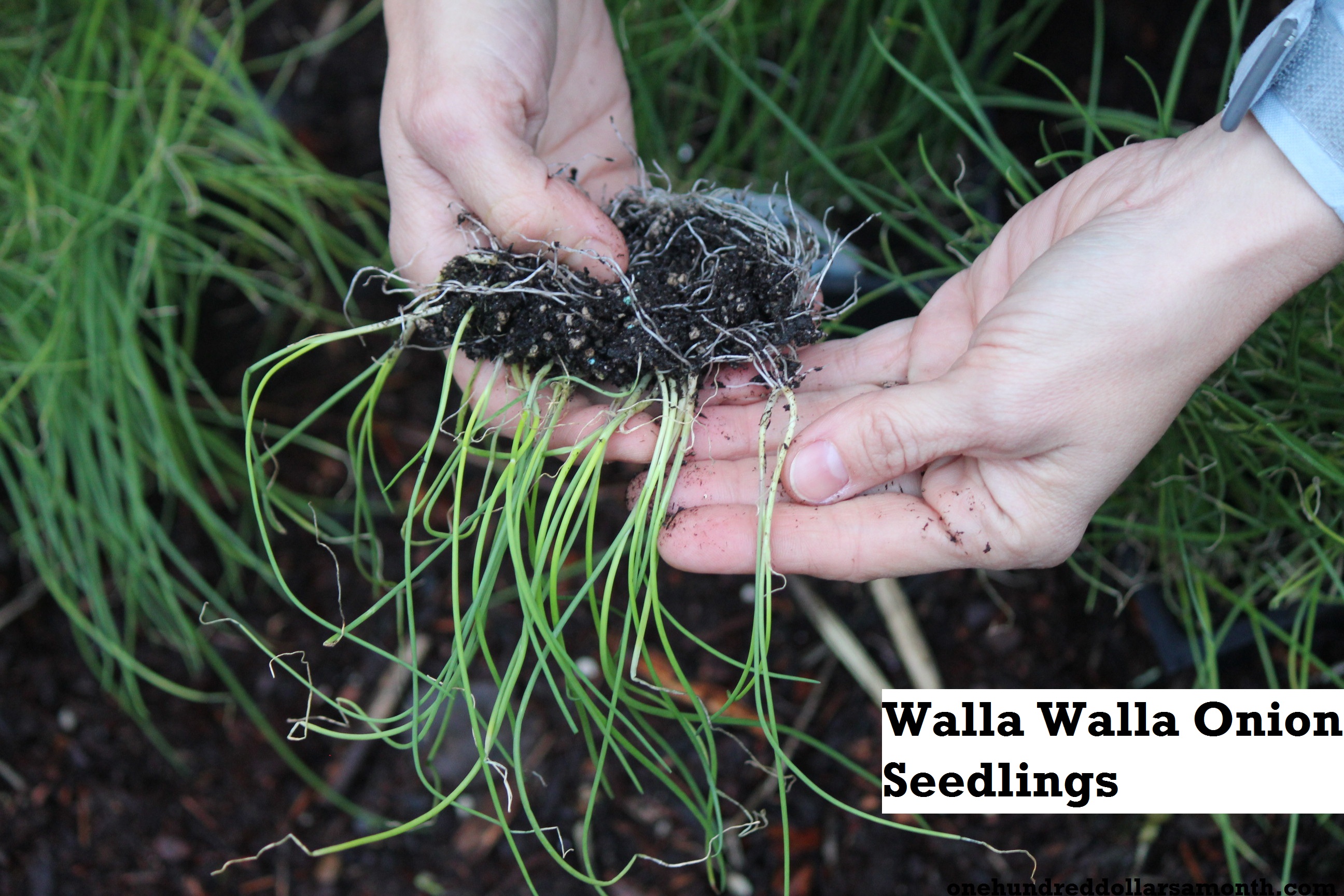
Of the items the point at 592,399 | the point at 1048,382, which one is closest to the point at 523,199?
the point at 592,399

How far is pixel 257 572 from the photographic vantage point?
131 cm

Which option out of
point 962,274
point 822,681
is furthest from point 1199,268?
point 822,681

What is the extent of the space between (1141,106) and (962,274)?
2.06 feet

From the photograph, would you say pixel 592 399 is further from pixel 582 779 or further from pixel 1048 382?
pixel 582 779

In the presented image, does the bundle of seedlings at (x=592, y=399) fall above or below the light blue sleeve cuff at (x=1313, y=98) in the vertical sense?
below

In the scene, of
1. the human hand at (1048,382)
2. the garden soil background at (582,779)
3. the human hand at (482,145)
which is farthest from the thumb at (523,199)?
the garden soil background at (582,779)

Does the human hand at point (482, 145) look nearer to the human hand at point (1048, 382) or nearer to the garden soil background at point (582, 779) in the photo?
the human hand at point (1048, 382)

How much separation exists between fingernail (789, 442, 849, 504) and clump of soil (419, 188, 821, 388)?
115mm

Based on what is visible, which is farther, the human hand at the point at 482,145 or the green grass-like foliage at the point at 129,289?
the green grass-like foliage at the point at 129,289

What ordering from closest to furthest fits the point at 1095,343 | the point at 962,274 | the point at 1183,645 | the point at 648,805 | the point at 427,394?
the point at 1095,343
the point at 962,274
the point at 1183,645
the point at 648,805
the point at 427,394

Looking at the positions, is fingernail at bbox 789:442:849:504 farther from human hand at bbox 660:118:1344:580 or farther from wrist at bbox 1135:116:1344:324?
wrist at bbox 1135:116:1344:324

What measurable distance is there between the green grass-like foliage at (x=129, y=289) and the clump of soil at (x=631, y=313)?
447 millimetres

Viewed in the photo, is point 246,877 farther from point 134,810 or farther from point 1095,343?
point 1095,343

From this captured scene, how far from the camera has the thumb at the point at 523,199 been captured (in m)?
0.82
